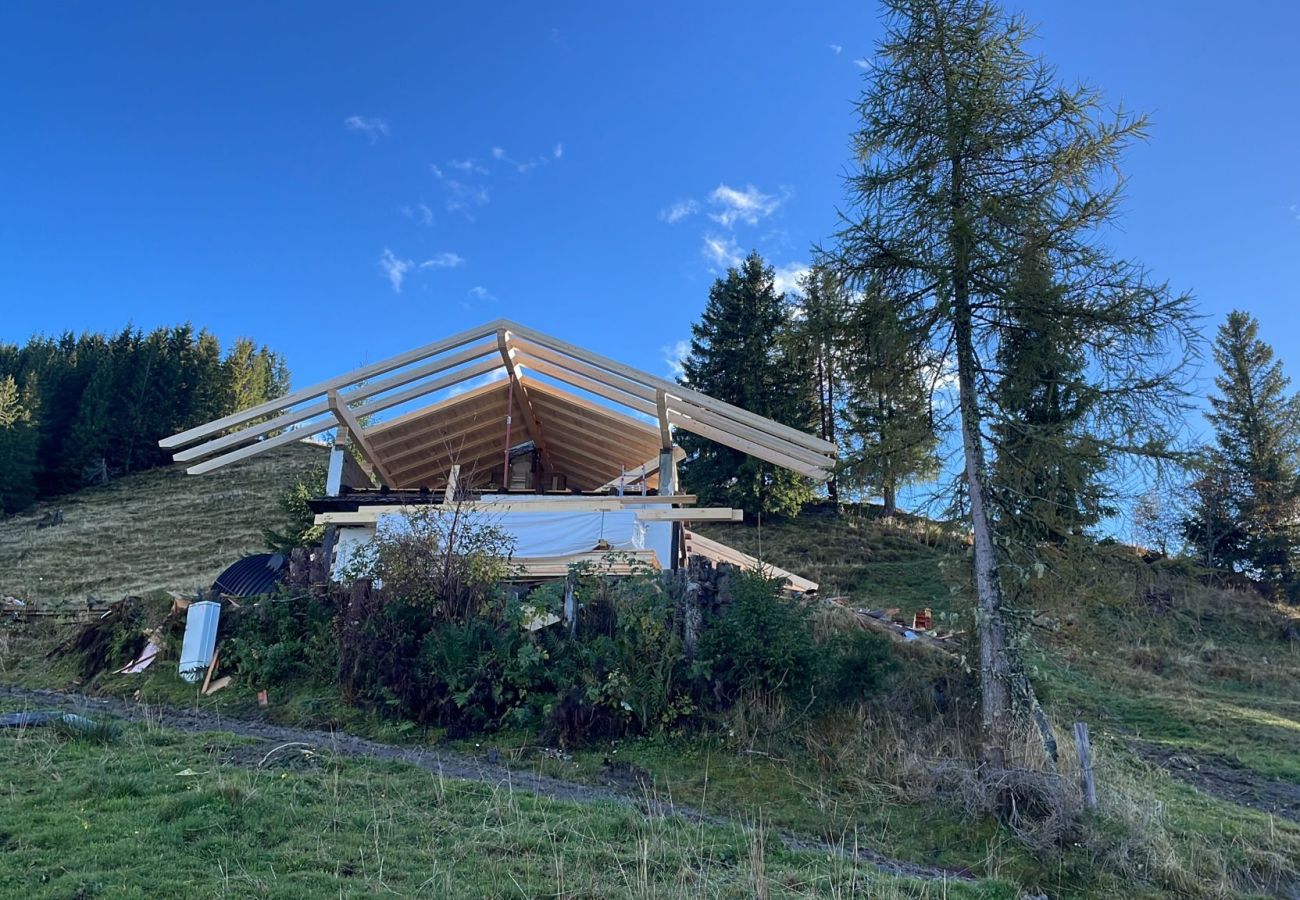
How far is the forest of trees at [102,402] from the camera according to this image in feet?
136

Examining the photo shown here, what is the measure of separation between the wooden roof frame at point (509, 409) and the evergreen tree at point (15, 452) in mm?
33552

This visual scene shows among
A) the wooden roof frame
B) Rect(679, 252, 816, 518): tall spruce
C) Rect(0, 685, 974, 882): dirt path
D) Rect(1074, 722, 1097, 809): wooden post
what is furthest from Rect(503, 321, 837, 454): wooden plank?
Rect(679, 252, 816, 518): tall spruce

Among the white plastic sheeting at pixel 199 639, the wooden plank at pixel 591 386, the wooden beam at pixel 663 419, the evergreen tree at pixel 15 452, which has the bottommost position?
the white plastic sheeting at pixel 199 639

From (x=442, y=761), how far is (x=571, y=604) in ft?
9.08

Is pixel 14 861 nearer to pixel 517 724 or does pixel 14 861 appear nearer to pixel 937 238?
pixel 517 724

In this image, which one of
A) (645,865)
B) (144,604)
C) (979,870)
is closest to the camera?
(645,865)

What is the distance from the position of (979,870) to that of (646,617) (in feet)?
14.9

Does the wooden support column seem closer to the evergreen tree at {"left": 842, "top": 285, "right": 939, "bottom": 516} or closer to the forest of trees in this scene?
the evergreen tree at {"left": 842, "top": 285, "right": 939, "bottom": 516}

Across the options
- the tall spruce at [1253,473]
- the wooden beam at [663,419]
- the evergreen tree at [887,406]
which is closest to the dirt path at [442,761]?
the evergreen tree at [887,406]

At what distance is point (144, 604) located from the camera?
12656mm

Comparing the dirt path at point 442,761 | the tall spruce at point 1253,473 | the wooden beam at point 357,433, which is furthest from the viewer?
the tall spruce at point 1253,473

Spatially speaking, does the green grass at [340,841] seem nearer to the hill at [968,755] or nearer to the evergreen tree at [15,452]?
the hill at [968,755]

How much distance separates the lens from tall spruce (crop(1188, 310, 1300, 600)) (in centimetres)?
2722

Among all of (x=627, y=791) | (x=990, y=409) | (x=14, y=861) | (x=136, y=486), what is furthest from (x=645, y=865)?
(x=136, y=486)
